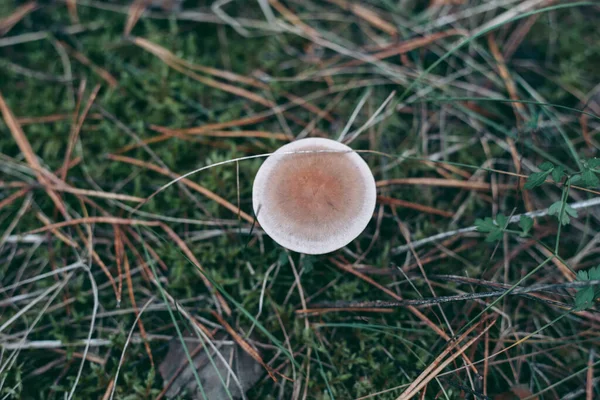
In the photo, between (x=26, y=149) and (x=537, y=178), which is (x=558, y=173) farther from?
(x=26, y=149)

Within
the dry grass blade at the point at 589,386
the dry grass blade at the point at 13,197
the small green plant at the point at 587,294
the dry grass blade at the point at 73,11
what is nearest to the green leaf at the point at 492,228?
the small green plant at the point at 587,294

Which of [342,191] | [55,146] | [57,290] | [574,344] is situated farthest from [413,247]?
[55,146]

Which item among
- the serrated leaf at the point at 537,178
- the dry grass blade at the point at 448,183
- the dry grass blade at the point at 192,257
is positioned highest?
the serrated leaf at the point at 537,178

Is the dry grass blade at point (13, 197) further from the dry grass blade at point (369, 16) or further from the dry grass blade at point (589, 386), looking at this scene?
the dry grass blade at point (589, 386)

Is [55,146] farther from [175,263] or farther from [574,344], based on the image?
[574,344]

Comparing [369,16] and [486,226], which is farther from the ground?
[369,16]

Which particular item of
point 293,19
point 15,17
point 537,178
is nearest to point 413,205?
point 537,178

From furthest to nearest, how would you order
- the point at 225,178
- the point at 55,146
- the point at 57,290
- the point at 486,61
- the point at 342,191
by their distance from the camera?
the point at 486,61, the point at 55,146, the point at 225,178, the point at 57,290, the point at 342,191
